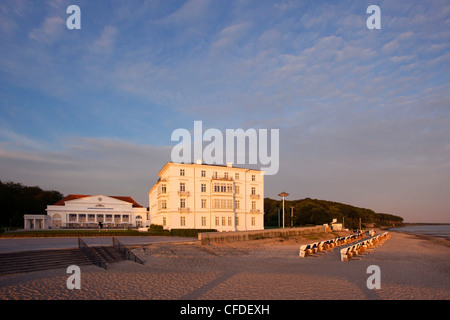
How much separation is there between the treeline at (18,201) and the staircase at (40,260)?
187 feet

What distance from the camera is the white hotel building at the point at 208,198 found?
51000 mm

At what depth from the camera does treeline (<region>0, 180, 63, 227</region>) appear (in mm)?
69312

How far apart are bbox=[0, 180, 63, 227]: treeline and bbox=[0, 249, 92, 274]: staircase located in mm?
56911

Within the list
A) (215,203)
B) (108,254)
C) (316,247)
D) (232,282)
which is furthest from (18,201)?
(232,282)

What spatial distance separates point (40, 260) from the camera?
58.1 ft

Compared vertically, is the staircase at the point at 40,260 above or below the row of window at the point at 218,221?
above

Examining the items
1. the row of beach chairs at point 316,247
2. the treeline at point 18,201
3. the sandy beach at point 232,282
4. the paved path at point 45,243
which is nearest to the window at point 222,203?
the row of beach chairs at point 316,247

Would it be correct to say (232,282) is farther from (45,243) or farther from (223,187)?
(223,187)

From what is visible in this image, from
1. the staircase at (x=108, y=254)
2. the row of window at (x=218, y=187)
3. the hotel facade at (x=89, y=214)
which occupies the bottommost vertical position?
the hotel facade at (x=89, y=214)

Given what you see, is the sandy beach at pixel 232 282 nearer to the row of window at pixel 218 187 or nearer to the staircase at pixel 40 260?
the staircase at pixel 40 260

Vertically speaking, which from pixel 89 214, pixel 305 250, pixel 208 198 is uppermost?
pixel 208 198

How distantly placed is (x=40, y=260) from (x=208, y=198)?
36.6 meters
